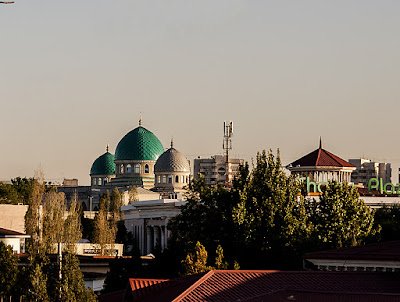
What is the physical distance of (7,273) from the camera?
43.9m

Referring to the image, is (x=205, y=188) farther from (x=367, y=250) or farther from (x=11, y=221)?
(x=11, y=221)

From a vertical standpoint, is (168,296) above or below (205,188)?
below

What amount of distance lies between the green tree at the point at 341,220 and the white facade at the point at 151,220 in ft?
212

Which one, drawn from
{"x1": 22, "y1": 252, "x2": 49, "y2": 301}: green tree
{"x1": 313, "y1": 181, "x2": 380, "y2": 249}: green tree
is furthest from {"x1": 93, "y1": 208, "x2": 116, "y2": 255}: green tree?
{"x1": 22, "y1": 252, "x2": 49, "y2": 301}: green tree

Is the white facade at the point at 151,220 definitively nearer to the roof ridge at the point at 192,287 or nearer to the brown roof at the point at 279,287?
the brown roof at the point at 279,287

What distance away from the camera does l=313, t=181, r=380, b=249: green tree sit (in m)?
61.6

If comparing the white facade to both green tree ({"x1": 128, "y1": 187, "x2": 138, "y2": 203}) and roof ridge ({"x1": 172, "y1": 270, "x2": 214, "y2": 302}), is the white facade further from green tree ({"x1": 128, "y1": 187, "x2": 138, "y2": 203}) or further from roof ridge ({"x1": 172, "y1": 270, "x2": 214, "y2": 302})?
roof ridge ({"x1": 172, "y1": 270, "x2": 214, "y2": 302})

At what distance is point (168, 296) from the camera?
37.8m

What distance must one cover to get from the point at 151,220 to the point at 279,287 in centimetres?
10366

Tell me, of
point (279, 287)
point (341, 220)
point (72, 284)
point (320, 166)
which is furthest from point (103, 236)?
point (72, 284)

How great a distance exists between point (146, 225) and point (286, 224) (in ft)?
274

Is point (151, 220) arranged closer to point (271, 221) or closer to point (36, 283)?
point (271, 221)

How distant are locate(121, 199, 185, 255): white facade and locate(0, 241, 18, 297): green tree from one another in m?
85.3

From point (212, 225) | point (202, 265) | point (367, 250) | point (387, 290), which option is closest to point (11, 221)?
point (212, 225)
